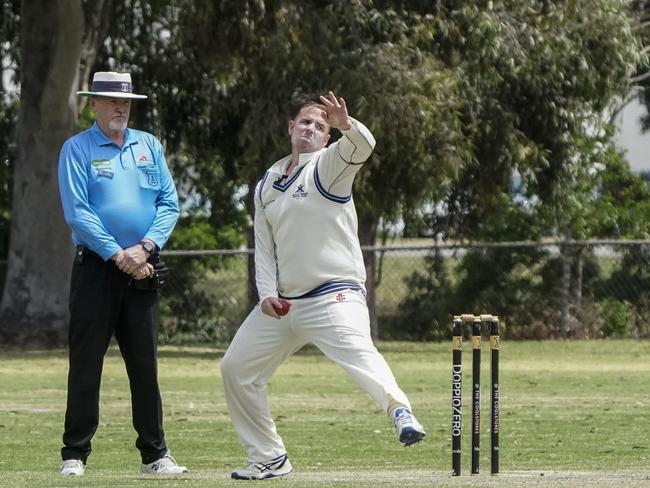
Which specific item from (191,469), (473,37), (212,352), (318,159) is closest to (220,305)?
(212,352)

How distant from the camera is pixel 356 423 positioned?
1462 centimetres

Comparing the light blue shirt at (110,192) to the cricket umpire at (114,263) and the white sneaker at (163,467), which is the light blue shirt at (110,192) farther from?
the white sneaker at (163,467)

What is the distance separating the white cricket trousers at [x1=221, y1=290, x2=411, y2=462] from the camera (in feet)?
28.7

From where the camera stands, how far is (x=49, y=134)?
25078mm

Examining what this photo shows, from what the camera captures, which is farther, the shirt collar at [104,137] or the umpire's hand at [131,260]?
the shirt collar at [104,137]

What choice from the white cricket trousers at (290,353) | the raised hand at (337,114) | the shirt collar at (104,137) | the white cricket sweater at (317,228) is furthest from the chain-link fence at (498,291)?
the raised hand at (337,114)

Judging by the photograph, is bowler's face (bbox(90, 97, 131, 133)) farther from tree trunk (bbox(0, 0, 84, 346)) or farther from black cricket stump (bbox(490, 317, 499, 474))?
tree trunk (bbox(0, 0, 84, 346))

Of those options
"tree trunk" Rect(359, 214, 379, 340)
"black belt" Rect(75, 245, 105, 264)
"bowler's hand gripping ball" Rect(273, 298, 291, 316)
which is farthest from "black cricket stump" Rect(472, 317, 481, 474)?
"tree trunk" Rect(359, 214, 379, 340)

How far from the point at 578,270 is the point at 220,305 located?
6.25 m

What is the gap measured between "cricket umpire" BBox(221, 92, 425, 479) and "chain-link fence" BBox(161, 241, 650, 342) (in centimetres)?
1877

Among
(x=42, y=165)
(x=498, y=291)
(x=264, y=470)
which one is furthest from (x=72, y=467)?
(x=498, y=291)

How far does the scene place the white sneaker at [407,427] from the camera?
8.23m

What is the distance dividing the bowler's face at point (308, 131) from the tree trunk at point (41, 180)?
16193 millimetres

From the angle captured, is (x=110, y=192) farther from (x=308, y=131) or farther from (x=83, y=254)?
(x=308, y=131)
